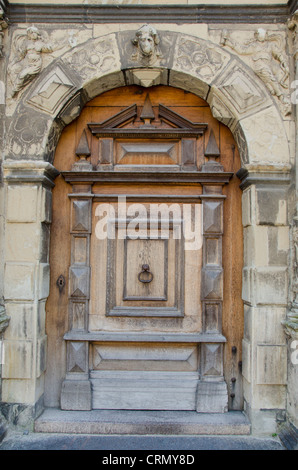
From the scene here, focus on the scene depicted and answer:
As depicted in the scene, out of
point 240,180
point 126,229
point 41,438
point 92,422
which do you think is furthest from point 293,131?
point 41,438

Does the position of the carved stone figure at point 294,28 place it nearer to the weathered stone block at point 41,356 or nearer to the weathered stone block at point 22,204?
the weathered stone block at point 22,204

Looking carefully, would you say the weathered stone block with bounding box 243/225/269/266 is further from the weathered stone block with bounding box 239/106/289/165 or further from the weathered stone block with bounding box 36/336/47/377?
the weathered stone block with bounding box 36/336/47/377

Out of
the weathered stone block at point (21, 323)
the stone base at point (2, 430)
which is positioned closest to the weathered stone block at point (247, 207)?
the weathered stone block at point (21, 323)

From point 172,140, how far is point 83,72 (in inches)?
37.4

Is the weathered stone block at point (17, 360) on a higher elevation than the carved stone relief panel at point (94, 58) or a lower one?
lower

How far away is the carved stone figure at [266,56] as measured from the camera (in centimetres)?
296

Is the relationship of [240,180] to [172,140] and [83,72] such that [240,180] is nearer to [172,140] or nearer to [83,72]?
[172,140]

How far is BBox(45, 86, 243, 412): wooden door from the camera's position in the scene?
3117mm

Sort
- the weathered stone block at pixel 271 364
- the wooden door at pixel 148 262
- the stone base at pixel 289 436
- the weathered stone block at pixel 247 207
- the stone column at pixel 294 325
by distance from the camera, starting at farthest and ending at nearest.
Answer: the wooden door at pixel 148 262
the weathered stone block at pixel 247 207
the weathered stone block at pixel 271 364
the stone column at pixel 294 325
the stone base at pixel 289 436

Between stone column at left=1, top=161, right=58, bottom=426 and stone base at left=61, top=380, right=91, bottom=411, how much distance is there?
8.5 inches

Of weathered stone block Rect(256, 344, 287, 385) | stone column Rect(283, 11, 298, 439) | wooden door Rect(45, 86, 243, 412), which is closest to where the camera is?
stone column Rect(283, 11, 298, 439)

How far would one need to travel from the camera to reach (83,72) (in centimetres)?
302

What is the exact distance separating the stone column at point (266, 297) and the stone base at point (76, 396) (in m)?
1.34

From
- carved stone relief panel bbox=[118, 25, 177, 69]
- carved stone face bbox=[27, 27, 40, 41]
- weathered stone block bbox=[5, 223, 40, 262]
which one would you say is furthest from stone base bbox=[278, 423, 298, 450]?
carved stone face bbox=[27, 27, 40, 41]
